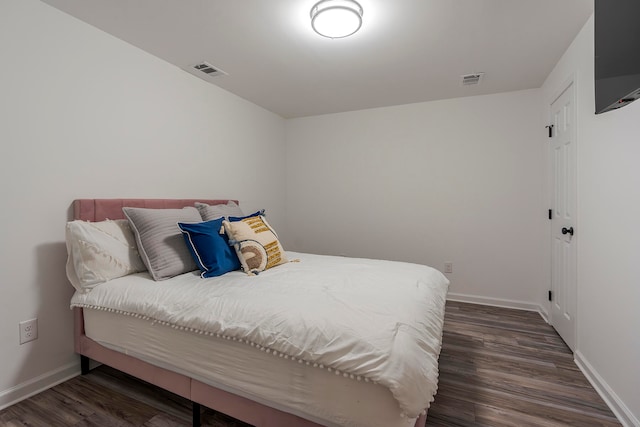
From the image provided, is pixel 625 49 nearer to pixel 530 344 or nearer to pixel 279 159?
pixel 530 344

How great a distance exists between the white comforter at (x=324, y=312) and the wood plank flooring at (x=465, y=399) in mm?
524

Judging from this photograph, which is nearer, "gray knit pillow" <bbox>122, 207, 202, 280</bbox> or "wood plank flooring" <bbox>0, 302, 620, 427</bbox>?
"wood plank flooring" <bbox>0, 302, 620, 427</bbox>

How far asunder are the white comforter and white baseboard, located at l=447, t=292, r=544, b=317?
1.66 meters

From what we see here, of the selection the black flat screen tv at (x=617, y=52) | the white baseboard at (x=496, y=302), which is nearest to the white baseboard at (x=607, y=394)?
the white baseboard at (x=496, y=302)

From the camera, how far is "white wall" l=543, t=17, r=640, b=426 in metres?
1.51

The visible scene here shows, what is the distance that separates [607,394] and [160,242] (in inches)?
111

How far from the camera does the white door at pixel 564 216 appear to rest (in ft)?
7.50

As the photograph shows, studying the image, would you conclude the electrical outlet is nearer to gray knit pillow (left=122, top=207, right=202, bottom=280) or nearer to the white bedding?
the white bedding

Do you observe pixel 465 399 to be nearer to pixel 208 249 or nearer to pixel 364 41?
pixel 208 249

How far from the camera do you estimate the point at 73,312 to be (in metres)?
1.98

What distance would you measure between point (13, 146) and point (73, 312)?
107 centimetres

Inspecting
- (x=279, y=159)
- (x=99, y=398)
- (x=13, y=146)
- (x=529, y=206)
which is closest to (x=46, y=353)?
(x=99, y=398)

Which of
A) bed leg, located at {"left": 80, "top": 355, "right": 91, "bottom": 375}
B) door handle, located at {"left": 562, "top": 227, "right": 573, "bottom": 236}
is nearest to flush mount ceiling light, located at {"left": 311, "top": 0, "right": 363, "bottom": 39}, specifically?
door handle, located at {"left": 562, "top": 227, "right": 573, "bottom": 236}

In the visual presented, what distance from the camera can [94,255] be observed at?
5.99 ft
